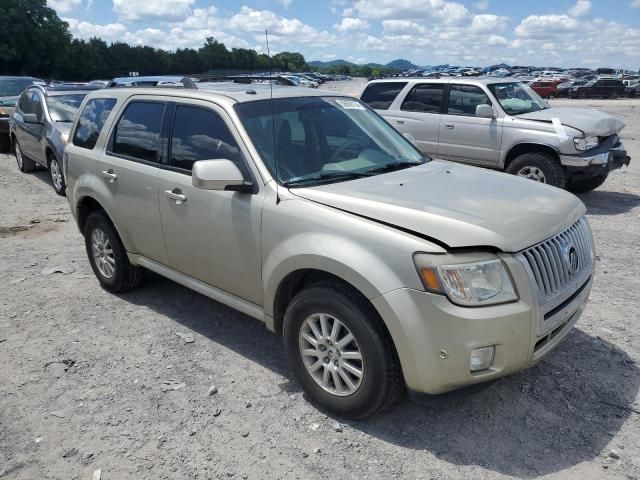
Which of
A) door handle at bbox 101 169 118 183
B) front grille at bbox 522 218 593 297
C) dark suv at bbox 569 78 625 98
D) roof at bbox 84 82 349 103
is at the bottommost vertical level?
dark suv at bbox 569 78 625 98

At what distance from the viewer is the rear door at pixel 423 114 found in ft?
31.0

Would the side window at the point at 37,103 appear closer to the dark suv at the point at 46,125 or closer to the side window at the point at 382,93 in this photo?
the dark suv at the point at 46,125

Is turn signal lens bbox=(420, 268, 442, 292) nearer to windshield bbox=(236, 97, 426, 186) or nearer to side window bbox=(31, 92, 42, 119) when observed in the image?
windshield bbox=(236, 97, 426, 186)

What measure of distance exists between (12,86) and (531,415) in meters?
15.8

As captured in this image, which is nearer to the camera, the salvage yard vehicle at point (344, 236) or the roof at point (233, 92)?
the salvage yard vehicle at point (344, 236)

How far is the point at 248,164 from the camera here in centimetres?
356

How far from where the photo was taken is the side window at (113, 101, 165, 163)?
4312 millimetres

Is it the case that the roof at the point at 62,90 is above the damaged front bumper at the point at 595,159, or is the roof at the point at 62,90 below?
above

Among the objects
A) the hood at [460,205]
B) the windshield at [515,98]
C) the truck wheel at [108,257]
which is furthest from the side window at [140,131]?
the windshield at [515,98]

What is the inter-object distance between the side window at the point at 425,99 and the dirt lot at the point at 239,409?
5193 mm

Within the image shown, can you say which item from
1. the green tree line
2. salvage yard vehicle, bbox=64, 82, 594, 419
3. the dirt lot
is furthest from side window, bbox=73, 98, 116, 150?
the green tree line

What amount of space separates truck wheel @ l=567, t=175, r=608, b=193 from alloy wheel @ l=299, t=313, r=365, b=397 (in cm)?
694

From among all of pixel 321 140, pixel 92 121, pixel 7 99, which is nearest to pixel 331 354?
pixel 321 140

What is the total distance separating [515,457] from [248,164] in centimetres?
227
